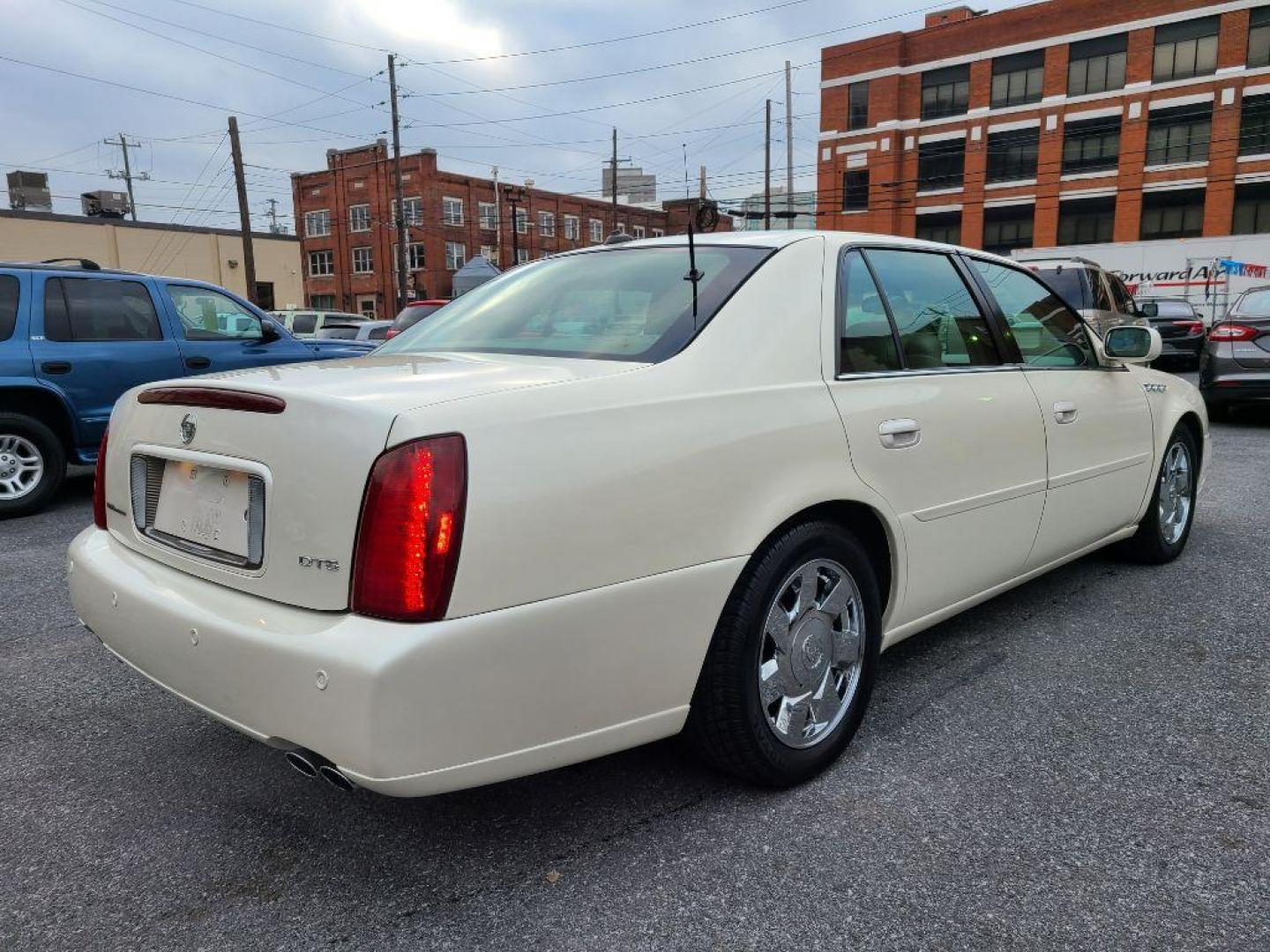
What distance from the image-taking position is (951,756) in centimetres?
261

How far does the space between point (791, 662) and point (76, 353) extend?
623 centimetres

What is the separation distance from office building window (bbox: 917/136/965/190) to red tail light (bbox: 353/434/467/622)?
4560cm

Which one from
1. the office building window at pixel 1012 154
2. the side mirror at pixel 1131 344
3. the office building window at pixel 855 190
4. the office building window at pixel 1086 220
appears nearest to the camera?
the side mirror at pixel 1131 344

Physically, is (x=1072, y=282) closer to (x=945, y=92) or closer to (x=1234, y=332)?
(x=1234, y=332)

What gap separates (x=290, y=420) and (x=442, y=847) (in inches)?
43.3

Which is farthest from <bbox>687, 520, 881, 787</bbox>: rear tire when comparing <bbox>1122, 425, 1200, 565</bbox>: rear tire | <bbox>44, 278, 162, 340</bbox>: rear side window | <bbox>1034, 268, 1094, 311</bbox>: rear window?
<bbox>1034, 268, 1094, 311</bbox>: rear window

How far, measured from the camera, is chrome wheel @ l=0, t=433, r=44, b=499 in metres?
6.22

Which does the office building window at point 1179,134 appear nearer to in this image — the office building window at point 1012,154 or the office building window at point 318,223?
the office building window at point 1012,154

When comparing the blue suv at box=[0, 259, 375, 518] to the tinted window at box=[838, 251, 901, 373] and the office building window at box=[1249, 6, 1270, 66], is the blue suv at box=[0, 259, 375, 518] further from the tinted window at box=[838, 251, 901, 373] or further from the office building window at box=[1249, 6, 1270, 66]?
the office building window at box=[1249, 6, 1270, 66]

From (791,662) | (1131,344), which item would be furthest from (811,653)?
(1131,344)

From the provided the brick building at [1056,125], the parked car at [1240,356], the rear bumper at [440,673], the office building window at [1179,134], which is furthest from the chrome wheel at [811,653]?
the office building window at [1179,134]

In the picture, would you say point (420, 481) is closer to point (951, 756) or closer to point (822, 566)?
point (822, 566)

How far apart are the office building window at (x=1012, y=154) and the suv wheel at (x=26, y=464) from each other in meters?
42.5

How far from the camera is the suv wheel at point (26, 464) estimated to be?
6215mm
